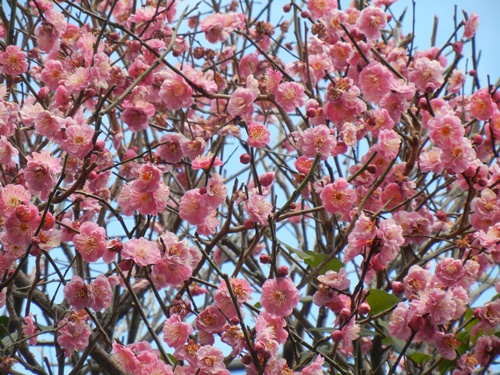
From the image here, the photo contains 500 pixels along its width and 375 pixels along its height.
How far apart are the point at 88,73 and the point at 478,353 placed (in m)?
1.61

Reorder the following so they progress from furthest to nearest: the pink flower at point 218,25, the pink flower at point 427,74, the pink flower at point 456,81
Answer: the pink flower at point 218,25 < the pink flower at point 456,81 < the pink flower at point 427,74

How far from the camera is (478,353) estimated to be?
2.24m

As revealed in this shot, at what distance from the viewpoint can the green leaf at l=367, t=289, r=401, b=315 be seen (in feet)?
7.45

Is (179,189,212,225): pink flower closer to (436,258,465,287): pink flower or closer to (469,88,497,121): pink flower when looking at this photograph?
(436,258,465,287): pink flower

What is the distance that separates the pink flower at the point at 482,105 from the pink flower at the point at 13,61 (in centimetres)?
169

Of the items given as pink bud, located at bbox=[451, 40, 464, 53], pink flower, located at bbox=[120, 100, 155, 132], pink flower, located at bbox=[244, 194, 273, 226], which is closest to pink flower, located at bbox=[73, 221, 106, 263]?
pink flower, located at bbox=[244, 194, 273, 226]

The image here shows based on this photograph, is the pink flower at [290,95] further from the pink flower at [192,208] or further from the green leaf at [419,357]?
the green leaf at [419,357]

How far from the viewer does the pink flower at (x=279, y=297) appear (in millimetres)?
2031

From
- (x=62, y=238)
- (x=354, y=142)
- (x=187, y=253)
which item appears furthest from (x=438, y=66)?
(x=62, y=238)

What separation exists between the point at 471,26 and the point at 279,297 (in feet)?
5.87

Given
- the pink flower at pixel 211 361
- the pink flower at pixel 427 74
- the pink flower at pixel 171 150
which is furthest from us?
the pink flower at pixel 427 74

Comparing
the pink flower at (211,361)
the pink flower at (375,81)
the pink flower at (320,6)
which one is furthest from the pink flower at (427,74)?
the pink flower at (211,361)

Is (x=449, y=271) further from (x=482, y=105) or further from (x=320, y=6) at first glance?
(x=320, y=6)

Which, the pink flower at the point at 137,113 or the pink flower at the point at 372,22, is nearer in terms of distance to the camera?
the pink flower at the point at 137,113
